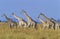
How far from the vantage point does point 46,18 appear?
24.7 m

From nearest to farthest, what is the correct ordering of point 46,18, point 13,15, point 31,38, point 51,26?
point 31,38 → point 51,26 → point 46,18 → point 13,15

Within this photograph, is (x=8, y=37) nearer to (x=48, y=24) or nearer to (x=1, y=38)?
(x=1, y=38)

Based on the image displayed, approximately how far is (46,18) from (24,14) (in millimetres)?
1996

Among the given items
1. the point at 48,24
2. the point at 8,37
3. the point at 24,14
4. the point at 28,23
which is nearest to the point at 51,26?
the point at 48,24

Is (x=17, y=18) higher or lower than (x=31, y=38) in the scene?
higher

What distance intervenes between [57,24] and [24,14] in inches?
125

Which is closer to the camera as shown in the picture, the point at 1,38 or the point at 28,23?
the point at 1,38

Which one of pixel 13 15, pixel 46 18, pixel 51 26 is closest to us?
pixel 51 26

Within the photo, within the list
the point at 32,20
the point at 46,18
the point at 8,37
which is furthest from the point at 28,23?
the point at 8,37

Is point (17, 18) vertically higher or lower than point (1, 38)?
higher

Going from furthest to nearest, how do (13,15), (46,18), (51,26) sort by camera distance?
(13,15) → (46,18) → (51,26)

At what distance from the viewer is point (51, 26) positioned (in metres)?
23.2

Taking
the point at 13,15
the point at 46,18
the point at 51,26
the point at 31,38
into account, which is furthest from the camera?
the point at 13,15

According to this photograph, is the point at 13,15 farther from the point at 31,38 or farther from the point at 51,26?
the point at 31,38
